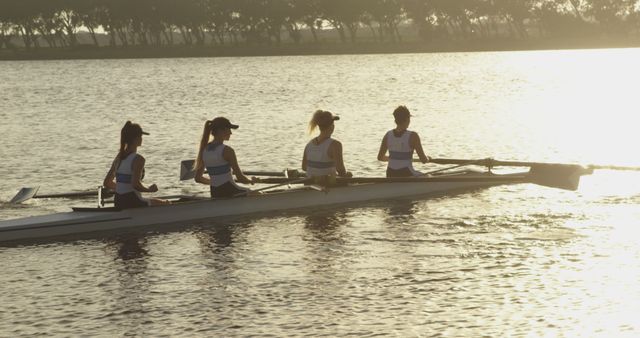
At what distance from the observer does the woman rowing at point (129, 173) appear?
20328mm

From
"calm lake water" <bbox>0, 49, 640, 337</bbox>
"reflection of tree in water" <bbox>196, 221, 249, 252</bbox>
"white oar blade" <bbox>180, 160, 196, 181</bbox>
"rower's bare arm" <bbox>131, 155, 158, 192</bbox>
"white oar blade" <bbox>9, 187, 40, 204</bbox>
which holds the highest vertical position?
"rower's bare arm" <bbox>131, 155, 158, 192</bbox>

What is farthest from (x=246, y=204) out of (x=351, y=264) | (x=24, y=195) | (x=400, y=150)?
(x=24, y=195)

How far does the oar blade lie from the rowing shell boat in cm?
2

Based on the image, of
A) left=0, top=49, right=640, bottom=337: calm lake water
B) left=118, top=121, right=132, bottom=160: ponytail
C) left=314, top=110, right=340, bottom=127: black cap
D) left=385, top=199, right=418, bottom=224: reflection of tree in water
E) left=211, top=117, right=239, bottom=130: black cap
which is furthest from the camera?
left=385, top=199, right=418, bottom=224: reflection of tree in water

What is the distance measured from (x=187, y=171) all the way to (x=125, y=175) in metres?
2.78

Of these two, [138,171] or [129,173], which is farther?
[129,173]

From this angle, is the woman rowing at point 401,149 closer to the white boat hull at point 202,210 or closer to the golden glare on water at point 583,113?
the white boat hull at point 202,210

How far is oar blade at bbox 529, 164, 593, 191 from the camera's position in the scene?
2342 cm

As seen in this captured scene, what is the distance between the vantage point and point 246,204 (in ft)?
74.9

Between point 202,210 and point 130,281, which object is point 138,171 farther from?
point 130,281

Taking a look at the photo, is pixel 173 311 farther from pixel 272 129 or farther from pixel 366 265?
pixel 272 129

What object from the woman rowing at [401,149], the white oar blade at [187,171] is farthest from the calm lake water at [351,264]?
the white oar blade at [187,171]

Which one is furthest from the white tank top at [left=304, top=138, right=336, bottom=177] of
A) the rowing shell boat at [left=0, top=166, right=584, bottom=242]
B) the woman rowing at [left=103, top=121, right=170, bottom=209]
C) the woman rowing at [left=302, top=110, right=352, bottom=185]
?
the woman rowing at [left=103, top=121, right=170, bottom=209]

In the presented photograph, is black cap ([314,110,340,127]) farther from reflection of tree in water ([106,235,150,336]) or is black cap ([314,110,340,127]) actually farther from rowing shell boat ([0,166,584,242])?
reflection of tree in water ([106,235,150,336])
